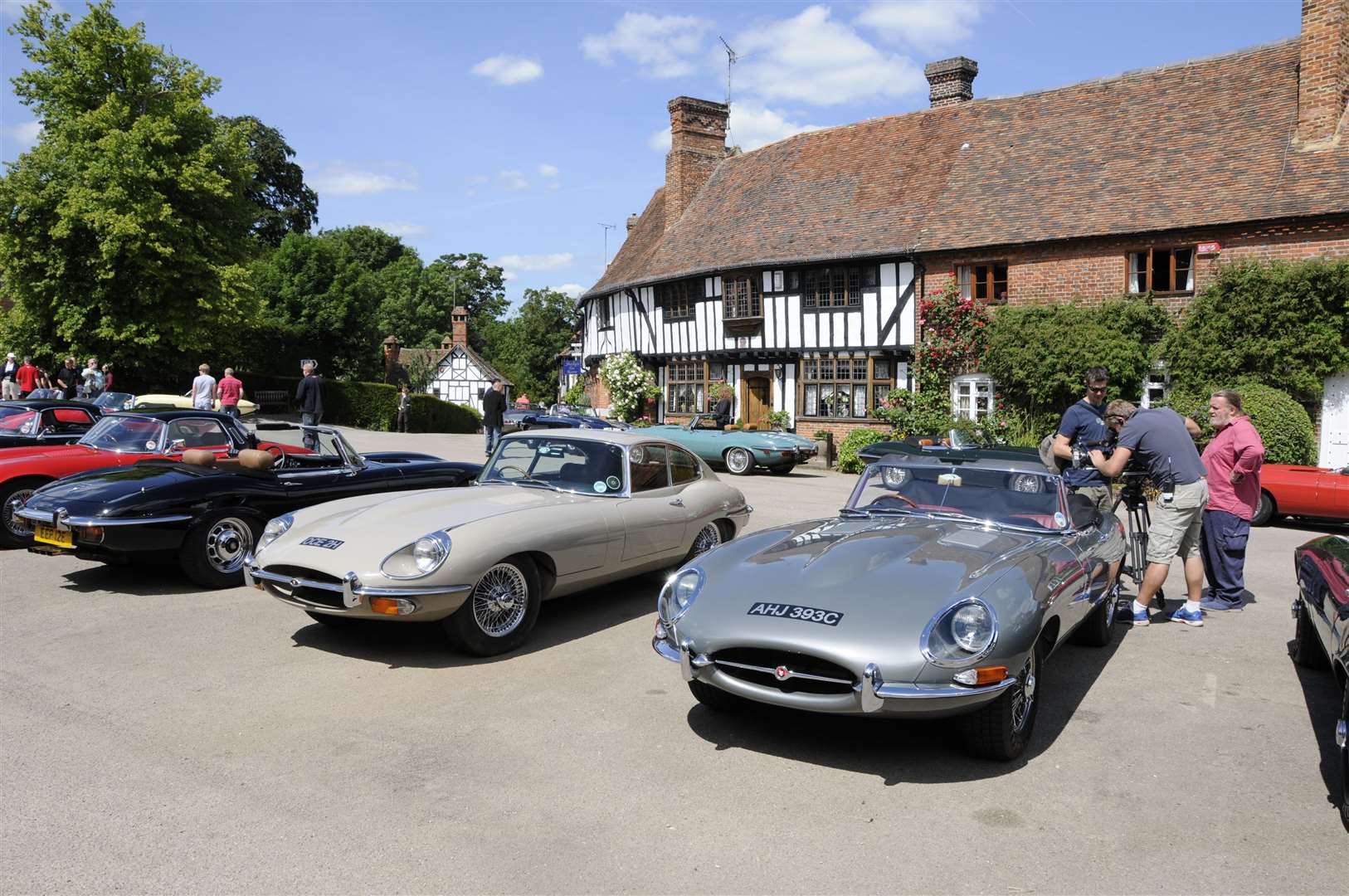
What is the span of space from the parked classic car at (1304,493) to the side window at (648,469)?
9.69 meters

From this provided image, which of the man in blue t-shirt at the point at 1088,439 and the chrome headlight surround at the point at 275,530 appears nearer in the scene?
the chrome headlight surround at the point at 275,530

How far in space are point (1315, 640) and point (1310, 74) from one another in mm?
18185

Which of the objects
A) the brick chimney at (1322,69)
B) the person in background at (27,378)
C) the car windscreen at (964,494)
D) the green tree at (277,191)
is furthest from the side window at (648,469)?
the green tree at (277,191)

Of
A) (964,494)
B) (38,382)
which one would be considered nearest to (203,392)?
(38,382)

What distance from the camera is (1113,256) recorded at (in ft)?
66.2

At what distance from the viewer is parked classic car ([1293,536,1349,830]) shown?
385 cm

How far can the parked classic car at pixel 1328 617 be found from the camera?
3.85 metres

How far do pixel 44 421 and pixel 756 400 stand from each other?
18942 millimetres

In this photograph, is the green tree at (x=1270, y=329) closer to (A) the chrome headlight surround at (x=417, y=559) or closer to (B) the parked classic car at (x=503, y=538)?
(B) the parked classic car at (x=503, y=538)

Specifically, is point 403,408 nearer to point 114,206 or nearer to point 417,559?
point 114,206

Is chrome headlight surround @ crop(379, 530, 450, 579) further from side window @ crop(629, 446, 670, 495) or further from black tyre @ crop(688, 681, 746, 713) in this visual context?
side window @ crop(629, 446, 670, 495)

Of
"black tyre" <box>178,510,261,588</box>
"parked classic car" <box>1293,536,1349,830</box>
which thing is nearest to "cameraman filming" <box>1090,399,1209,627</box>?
"parked classic car" <box>1293,536,1349,830</box>

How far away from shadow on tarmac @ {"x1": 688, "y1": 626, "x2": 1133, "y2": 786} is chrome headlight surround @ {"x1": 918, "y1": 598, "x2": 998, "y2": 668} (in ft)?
1.67

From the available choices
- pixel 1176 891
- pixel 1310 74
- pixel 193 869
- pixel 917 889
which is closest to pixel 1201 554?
pixel 1176 891
